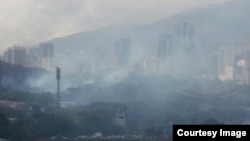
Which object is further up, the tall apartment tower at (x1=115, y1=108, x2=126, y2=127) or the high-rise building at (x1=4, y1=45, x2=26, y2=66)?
the high-rise building at (x1=4, y1=45, x2=26, y2=66)

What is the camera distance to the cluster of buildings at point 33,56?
115 feet

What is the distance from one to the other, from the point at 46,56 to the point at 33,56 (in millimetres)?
1013

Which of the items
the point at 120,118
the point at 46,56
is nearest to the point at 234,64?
the point at 46,56

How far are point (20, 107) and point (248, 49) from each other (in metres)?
19.1

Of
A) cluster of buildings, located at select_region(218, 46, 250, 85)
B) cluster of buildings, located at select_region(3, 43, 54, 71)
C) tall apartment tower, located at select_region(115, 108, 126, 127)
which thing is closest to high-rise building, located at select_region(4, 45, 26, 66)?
cluster of buildings, located at select_region(3, 43, 54, 71)

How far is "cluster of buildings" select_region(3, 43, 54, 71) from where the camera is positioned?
1382 inches

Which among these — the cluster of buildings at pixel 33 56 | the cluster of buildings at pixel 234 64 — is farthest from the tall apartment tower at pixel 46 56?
the cluster of buildings at pixel 234 64

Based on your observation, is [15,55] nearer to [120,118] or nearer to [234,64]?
[234,64]

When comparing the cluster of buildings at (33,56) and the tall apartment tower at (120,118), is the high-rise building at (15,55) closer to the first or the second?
the cluster of buildings at (33,56)

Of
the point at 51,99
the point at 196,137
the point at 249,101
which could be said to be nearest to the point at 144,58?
the point at 249,101

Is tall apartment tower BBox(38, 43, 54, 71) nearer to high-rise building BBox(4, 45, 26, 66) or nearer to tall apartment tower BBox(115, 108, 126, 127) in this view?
high-rise building BBox(4, 45, 26, 66)

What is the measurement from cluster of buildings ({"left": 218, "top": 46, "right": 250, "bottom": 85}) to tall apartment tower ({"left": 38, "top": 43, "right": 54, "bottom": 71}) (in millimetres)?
10562

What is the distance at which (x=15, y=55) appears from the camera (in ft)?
116

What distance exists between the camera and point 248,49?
35219 millimetres
